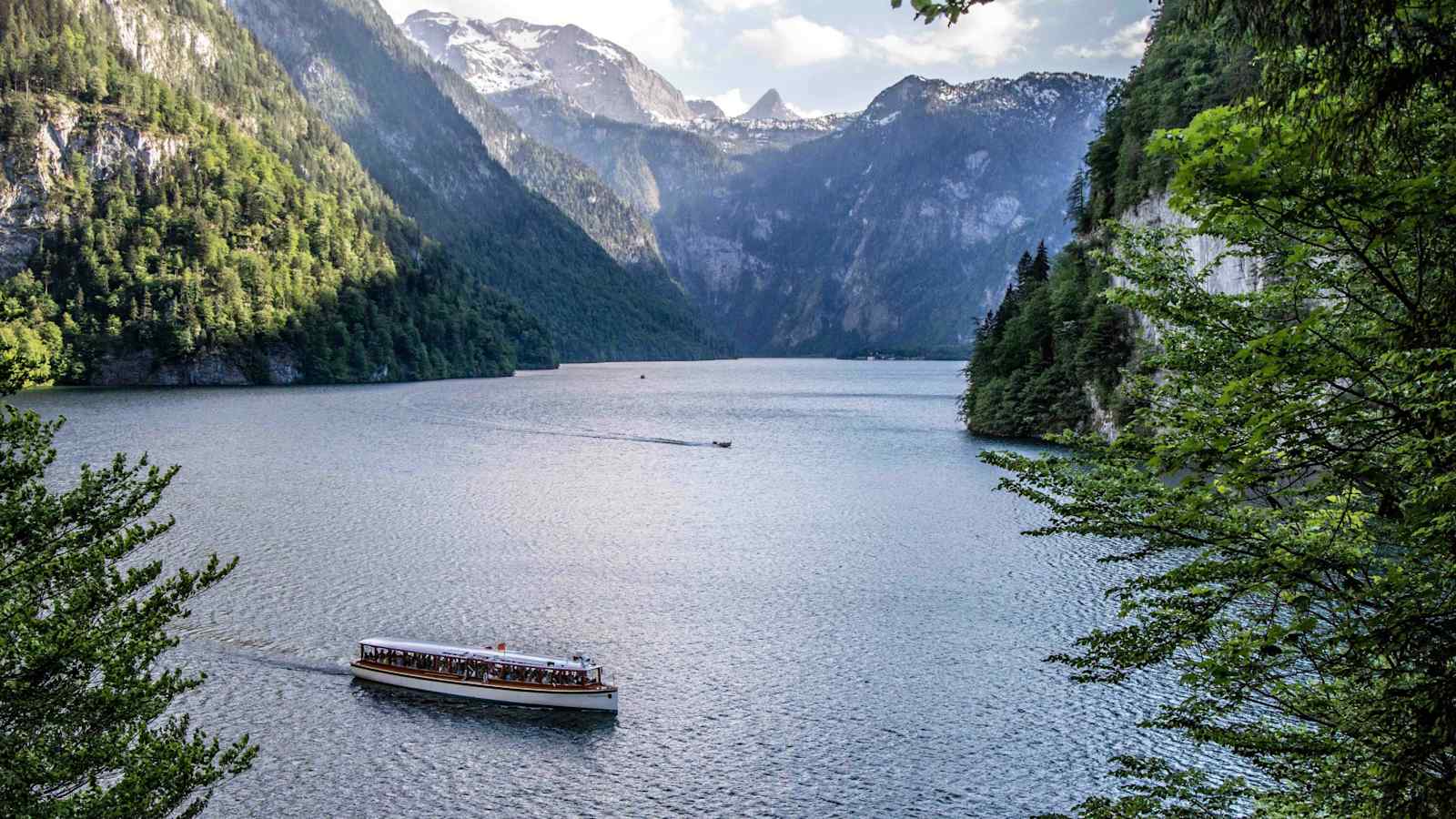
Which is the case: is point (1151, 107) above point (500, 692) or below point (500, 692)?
above

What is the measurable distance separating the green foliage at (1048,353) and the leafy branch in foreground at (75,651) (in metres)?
84.2

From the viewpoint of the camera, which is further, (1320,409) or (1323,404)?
(1323,404)

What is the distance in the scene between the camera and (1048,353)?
10619 cm

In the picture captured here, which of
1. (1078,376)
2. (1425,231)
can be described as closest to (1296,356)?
(1425,231)

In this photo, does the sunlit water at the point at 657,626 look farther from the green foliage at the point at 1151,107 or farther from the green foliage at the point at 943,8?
the green foliage at the point at 1151,107

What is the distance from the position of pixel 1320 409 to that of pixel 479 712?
32894mm

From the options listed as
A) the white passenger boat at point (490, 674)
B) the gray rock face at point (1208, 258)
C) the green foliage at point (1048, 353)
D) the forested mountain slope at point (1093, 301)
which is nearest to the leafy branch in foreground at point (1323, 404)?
the white passenger boat at point (490, 674)

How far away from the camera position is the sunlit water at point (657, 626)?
30.1m

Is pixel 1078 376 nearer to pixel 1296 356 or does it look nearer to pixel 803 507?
pixel 803 507

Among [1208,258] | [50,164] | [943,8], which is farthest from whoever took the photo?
[50,164]

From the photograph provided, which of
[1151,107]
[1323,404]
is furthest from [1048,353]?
[1323,404]

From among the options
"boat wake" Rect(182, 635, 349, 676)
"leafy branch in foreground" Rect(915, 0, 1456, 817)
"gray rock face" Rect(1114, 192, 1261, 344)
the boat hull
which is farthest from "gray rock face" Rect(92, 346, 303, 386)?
"leafy branch in foreground" Rect(915, 0, 1456, 817)

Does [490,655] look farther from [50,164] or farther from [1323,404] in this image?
[50,164]

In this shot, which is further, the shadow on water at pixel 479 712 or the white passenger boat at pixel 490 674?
the white passenger boat at pixel 490 674
